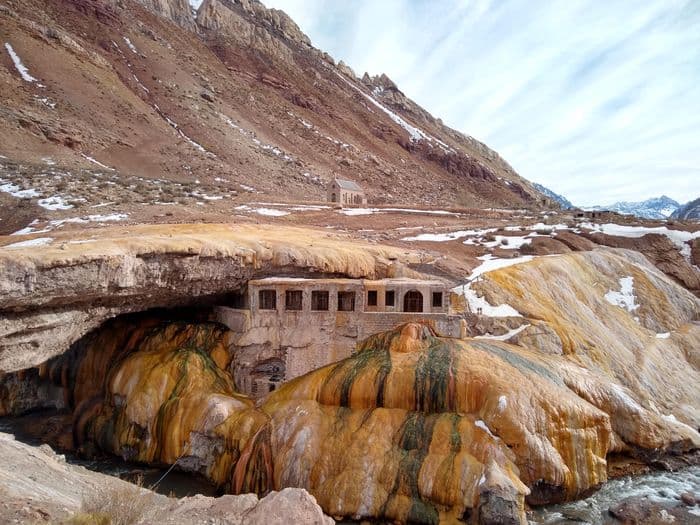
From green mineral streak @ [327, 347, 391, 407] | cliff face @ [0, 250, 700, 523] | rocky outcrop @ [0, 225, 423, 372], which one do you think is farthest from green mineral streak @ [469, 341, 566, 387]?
rocky outcrop @ [0, 225, 423, 372]

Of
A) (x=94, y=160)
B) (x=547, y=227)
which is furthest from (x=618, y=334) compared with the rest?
(x=94, y=160)

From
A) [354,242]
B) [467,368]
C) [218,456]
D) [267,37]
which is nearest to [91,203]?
[354,242]

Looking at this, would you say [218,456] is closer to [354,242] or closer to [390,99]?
[354,242]

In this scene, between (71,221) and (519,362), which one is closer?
(519,362)

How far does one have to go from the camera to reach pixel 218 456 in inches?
758

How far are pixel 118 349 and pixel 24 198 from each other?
64.5 feet

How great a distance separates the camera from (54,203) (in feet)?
116

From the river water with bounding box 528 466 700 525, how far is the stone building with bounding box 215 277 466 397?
737 centimetres

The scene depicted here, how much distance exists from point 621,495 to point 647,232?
27223 mm

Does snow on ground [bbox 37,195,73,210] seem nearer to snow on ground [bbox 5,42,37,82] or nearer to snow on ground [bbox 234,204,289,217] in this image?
snow on ground [bbox 234,204,289,217]

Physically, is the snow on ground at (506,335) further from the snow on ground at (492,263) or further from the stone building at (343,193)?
the stone building at (343,193)

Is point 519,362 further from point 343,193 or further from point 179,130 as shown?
point 179,130

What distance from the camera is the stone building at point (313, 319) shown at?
21.4 metres

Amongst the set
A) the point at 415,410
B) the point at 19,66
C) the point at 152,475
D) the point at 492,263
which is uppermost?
the point at 19,66
